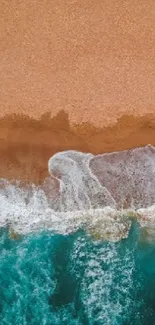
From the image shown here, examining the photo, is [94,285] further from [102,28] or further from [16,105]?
[102,28]

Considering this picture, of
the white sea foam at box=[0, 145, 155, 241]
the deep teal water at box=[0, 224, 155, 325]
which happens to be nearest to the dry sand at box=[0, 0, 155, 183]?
the white sea foam at box=[0, 145, 155, 241]

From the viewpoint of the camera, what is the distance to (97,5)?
834 cm

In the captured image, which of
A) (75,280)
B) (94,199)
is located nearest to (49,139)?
(94,199)

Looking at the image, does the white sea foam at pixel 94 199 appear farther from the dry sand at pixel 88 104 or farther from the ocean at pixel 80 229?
the dry sand at pixel 88 104

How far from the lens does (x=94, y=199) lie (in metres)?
8.30

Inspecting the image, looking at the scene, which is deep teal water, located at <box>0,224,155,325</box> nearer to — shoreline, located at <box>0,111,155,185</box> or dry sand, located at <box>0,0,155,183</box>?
shoreline, located at <box>0,111,155,185</box>

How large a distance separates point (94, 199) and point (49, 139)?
1141 millimetres

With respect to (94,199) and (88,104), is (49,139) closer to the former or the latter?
(88,104)

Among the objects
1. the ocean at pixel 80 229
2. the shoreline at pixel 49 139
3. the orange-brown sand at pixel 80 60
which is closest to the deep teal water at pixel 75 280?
the ocean at pixel 80 229

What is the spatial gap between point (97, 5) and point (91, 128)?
189cm

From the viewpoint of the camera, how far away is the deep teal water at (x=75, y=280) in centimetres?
814

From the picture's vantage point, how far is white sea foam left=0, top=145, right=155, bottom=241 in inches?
326

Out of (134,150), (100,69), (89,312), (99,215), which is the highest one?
(100,69)

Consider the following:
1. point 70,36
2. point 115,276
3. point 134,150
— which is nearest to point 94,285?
point 115,276
